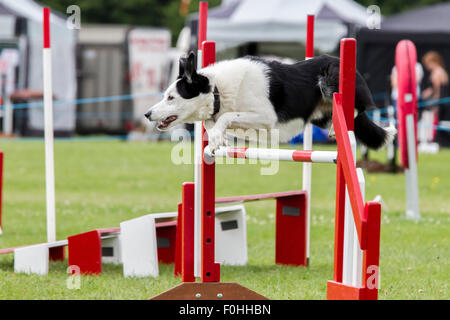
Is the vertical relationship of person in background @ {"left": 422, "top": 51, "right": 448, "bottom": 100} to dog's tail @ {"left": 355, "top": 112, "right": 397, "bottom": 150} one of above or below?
above

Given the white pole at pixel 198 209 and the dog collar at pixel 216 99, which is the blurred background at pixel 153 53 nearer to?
the white pole at pixel 198 209

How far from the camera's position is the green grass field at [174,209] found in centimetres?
487

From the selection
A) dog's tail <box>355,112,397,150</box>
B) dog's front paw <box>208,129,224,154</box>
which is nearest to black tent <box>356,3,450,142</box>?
dog's tail <box>355,112,397,150</box>

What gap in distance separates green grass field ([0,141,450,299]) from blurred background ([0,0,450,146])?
1.79 meters

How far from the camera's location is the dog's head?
4.13 meters

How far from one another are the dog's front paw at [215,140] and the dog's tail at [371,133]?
101cm

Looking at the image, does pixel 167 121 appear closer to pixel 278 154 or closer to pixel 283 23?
pixel 278 154

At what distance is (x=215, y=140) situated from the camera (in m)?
4.03

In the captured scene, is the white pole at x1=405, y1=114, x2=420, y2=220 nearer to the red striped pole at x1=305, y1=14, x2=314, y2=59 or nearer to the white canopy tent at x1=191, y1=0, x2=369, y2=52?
the red striped pole at x1=305, y1=14, x2=314, y2=59

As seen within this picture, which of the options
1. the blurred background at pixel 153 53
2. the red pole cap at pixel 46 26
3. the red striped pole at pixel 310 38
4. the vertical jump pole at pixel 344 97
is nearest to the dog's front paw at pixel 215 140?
the vertical jump pole at pixel 344 97

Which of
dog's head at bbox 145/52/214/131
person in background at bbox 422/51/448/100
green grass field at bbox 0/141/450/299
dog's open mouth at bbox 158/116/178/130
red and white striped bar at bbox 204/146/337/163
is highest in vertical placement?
person in background at bbox 422/51/448/100

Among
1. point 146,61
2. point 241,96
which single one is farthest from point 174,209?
point 146,61

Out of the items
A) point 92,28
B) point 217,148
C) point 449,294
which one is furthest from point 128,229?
point 92,28
